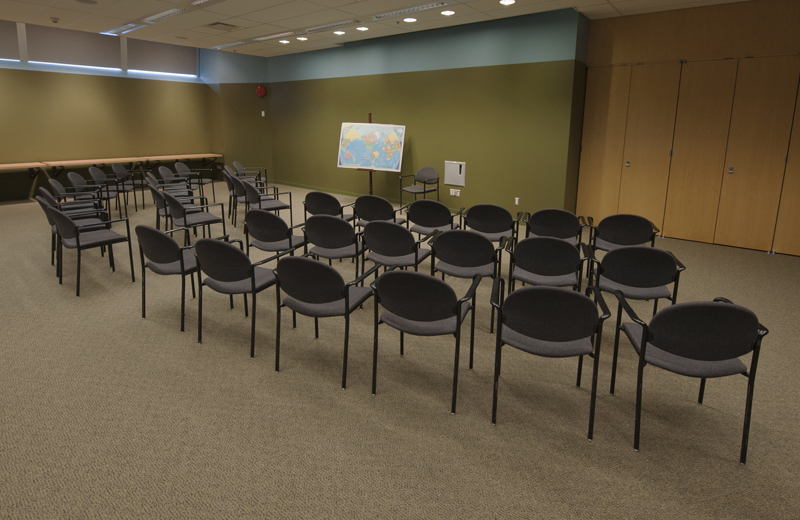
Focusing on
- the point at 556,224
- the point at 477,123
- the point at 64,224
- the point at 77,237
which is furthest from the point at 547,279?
the point at 477,123

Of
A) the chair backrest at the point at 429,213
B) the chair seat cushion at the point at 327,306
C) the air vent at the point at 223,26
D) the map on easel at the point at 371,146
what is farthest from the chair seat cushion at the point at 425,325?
the air vent at the point at 223,26

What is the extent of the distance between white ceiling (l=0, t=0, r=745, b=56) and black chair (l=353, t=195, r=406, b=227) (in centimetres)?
291

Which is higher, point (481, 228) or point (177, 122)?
point (177, 122)

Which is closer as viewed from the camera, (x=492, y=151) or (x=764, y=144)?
(x=764, y=144)

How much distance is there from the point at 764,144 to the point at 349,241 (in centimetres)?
579

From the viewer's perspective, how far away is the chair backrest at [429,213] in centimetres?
534

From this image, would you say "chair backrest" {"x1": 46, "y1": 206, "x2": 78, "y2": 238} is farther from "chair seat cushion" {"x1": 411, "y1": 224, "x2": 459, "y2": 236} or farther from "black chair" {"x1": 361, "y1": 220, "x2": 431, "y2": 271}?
"chair seat cushion" {"x1": 411, "y1": 224, "x2": 459, "y2": 236}

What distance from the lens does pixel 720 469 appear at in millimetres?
2475

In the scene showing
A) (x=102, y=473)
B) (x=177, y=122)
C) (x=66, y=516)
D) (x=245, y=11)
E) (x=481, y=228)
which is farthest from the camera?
(x=177, y=122)

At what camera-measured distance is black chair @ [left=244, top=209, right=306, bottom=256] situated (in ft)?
15.6

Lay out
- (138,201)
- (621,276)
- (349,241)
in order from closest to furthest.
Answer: (621,276)
(349,241)
(138,201)

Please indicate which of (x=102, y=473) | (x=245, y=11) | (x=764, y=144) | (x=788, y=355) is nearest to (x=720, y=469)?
(x=788, y=355)

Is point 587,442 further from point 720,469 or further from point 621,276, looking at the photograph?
point 621,276

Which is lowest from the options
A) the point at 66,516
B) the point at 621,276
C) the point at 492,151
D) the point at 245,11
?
the point at 66,516
